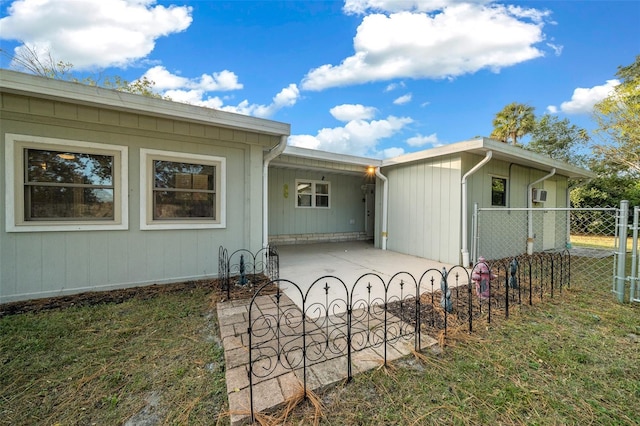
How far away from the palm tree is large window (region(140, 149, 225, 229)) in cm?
1661

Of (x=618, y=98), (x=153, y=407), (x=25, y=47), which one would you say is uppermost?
(x=618, y=98)

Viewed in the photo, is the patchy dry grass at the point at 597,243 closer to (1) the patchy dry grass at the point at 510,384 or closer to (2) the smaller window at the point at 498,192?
(2) the smaller window at the point at 498,192

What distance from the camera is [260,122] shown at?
4.18m

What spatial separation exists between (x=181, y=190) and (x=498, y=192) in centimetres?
736

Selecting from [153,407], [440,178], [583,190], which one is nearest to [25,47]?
[153,407]

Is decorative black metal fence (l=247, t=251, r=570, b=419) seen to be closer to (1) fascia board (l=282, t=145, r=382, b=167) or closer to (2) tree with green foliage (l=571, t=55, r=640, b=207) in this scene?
(1) fascia board (l=282, t=145, r=382, b=167)

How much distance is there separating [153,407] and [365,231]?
8.57 meters

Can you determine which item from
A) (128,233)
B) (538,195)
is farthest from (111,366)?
(538,195)

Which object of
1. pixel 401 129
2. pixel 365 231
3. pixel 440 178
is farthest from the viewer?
pixel 401 129

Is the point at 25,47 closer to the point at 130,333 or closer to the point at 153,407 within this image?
the point at 130,333

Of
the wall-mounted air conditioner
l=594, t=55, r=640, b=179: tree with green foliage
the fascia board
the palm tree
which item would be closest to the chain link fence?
the wall-mounted air conditioner

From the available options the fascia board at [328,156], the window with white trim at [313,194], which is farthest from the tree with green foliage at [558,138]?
the window with white trim at [313,194]

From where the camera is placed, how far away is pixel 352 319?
2.76 m

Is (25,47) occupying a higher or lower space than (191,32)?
lower
